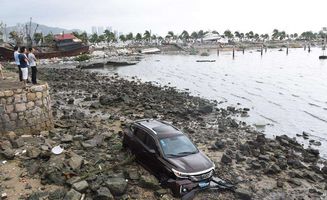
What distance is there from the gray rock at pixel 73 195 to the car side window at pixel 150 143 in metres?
3.44

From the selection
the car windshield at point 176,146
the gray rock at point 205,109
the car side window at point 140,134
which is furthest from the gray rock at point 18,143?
the gray rock at point 205,109

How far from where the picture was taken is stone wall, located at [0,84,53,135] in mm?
16672

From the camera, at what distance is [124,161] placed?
14.7 meters

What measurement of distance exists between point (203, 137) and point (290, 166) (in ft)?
19.5

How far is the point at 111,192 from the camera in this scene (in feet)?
39.8

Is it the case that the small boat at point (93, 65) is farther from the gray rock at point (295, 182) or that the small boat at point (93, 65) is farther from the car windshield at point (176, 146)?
the gray rock at point (295, 182)

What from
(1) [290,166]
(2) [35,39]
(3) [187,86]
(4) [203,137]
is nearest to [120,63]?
(3) [187,86]

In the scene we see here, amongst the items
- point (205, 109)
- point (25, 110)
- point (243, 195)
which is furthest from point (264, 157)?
point (25, 110)

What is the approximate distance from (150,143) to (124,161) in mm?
1701

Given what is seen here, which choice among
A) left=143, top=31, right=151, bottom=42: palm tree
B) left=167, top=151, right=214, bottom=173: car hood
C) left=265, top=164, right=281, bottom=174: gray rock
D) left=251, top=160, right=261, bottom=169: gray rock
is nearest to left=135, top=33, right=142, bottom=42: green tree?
left=143, top=31, right=151, bottom=42: palm tree

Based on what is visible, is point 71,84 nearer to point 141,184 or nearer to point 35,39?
point 141,184

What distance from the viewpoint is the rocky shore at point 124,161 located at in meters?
12.4

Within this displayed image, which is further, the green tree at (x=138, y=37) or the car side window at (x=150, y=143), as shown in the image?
the green tree at (x=138, y=37)

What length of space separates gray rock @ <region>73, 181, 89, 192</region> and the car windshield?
3232 millimetres
